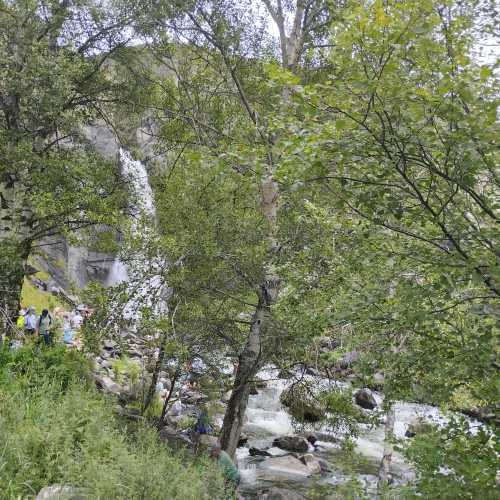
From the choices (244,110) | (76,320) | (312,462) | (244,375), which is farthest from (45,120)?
(76,320)

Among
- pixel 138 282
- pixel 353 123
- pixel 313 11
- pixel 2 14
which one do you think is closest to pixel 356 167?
pixel 353 123

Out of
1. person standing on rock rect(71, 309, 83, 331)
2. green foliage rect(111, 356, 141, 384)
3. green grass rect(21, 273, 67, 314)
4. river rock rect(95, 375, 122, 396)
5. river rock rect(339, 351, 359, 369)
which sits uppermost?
green grass rect(21, 273, 67, 314)

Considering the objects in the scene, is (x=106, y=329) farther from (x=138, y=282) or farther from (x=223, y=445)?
(x=223, y=445)

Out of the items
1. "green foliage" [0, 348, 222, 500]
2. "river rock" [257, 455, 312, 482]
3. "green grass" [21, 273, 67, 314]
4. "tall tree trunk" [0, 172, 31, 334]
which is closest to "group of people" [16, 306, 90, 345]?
"tall tree trunk" [0, 172, 31, 334]

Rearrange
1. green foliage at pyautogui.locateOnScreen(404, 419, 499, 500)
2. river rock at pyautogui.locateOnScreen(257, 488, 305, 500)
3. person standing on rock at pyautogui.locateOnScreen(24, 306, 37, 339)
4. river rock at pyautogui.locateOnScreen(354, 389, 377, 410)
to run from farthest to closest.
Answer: river rock at pyautogui.locateOnScreen(354, 389, 377, 410)
person standing on rock at pyautogui.locateOnScreen(24, 306, 37, 339)
river rock at pyautogui.locateOnScreen(257, 488, 305, 500)
green foliage at pyautogui.locateOnScreen(404, 419, 499, 500)

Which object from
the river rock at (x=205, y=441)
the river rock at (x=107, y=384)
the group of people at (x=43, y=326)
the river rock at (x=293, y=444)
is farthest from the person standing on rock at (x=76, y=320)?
the river rock at (x=205, y=441)

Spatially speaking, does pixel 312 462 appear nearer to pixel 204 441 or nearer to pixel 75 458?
pixel 204 441

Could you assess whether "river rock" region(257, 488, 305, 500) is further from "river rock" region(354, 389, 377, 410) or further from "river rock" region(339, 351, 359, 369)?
"river rock" region(354, 389, 377, 410)

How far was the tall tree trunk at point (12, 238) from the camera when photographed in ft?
35.0

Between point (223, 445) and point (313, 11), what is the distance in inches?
413

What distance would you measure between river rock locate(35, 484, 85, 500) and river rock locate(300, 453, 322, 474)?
11.2 metres

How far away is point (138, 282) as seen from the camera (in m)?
10.5

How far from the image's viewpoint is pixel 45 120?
482 inches

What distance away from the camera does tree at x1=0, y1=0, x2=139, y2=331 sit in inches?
437
